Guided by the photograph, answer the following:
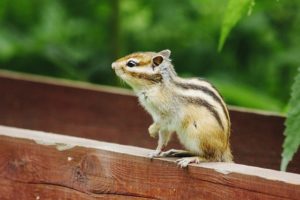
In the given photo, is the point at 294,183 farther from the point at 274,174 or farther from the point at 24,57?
the point at 24,57

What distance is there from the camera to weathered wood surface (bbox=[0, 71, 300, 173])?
3.40 meters

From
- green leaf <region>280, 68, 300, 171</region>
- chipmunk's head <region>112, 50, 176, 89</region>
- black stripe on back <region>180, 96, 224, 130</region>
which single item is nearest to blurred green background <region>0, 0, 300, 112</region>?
chipmunk's head <region>112, 50, 176, 89</region>

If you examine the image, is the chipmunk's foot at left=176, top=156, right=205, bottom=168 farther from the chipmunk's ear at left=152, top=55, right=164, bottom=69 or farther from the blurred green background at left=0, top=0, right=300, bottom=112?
the blurred green background at left=0, top=0, right=300, bottom=112

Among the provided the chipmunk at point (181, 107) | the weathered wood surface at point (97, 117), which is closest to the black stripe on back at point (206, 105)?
the chipmunk at point (181, 107)

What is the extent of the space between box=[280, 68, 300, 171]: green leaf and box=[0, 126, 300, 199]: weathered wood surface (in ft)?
0.18

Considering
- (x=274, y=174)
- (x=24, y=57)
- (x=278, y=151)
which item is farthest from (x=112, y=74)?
(x=274, y=174)

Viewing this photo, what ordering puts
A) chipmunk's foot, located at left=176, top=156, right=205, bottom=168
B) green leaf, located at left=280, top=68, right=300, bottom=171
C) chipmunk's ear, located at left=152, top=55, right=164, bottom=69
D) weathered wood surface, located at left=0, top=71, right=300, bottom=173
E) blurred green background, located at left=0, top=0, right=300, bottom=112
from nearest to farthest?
1. green leaf, located at left=280, top=68, right=300, bottom=171
2. chipmunk's foot, located at left=176, top=156, right=205, bottom=168
3. chipmunk's ear, located at left=152, top=55, right=164, bottom=69
4. weathered wood surface, located at left=0, top=71, right=300, bottom=173
5. blurred green background, located at left=0, top=0, right=300, bottom=112

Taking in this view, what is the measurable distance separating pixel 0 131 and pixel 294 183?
1154 mm

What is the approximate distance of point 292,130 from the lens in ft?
7.70

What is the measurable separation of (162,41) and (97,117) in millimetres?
896

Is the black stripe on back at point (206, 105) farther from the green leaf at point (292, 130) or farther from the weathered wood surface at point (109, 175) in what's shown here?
the green leaf at point (292, 130)

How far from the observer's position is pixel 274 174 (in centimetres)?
231

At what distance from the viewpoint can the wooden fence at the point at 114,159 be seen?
240 centimetres

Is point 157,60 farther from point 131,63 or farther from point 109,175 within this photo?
point 109,175
